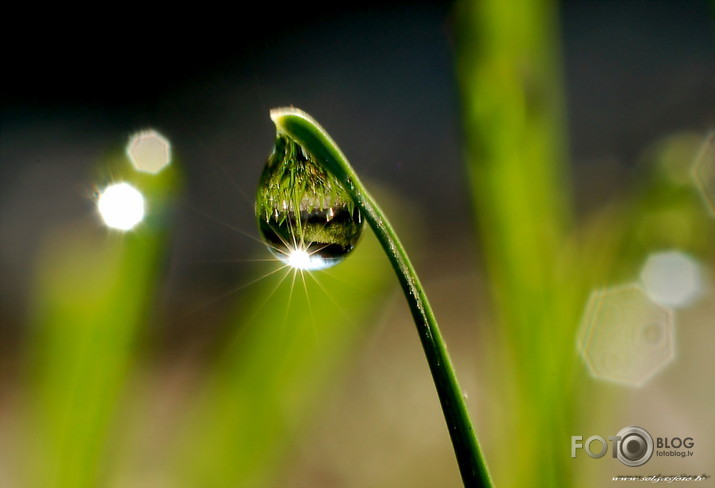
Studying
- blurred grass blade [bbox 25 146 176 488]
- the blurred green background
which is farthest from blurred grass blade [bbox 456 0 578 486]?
blurred grass blade [bbox 25 146 176 488]

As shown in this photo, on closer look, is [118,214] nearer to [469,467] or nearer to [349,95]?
[469,467]

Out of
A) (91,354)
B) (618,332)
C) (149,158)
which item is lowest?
(91,354)

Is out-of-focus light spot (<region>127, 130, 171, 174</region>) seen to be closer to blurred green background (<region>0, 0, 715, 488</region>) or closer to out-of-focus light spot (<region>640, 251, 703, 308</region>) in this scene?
blurred green background (<region>0, 0, 715, 488</region>)

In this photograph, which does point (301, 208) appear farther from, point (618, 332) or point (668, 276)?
point (668, 276)

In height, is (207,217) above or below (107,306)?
above

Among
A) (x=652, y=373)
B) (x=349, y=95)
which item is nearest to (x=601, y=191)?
→ (x=652, y=373)

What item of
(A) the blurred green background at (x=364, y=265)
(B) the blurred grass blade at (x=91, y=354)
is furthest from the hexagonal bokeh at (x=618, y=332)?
(B) the blurred grass blade at (x=91, y=354)

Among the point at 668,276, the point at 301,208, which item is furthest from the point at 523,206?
the point at 668,276
